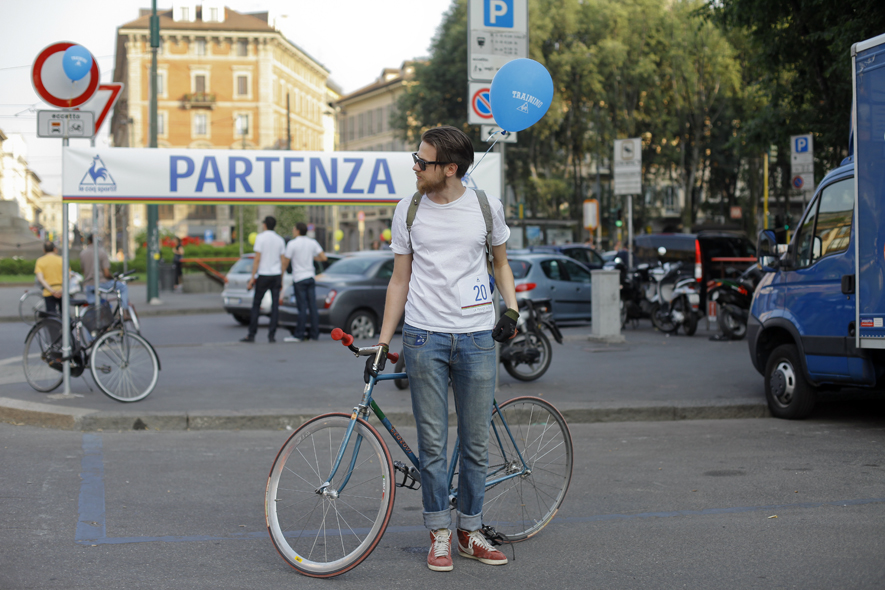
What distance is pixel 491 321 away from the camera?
166 inches

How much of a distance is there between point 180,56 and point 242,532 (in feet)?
266

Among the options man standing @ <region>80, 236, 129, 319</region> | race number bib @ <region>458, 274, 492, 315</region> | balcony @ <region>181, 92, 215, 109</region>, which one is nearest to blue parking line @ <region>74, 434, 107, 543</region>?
race number bib @ <region>458, 274, 492, 315</region>

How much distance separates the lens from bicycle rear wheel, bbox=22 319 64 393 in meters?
8.90

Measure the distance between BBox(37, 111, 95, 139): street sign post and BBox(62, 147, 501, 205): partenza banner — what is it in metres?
0.60

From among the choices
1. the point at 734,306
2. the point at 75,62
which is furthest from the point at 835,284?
the point at 734,306

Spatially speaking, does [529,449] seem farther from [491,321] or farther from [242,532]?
[242,532]

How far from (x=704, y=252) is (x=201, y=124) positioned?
6799 centimetres

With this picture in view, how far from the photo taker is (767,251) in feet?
27.7

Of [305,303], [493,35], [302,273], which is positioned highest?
[493,35]

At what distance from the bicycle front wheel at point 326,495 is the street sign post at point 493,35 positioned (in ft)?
18.3

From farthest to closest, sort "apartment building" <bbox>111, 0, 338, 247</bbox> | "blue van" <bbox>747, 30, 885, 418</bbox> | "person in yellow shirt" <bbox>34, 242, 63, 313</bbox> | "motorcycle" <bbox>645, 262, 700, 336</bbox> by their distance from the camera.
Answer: "apartment building" <bbox>111, 0, 338, 247</bbox> < "motorcycle" <bbox>645, 262, 700, 336</bbox> < "person in yellow shirt" <bbox>34, 242, 63, 313</bbox> < "blue van" <bbox>747, 30, 885, 418</bbox>

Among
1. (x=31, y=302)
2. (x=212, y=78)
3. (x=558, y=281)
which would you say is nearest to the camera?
(x=558, y=281)

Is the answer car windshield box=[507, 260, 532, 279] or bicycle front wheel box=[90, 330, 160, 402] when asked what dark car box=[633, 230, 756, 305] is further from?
bicycle front wheel box=[90, 330, 160, 402]

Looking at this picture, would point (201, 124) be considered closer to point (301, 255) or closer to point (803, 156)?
point (301, 255)
